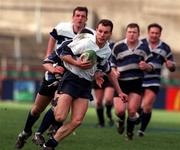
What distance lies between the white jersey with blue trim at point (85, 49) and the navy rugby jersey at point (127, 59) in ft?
14.0

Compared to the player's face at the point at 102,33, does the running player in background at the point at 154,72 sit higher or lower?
lower

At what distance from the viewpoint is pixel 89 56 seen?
11.2 meters

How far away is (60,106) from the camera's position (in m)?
11.2

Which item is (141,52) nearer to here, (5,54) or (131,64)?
(131,64)

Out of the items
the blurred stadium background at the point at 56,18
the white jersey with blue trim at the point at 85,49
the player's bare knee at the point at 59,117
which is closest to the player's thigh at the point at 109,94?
the white jersey with blue trim at the point at 85,49

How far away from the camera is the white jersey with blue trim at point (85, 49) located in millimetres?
11352

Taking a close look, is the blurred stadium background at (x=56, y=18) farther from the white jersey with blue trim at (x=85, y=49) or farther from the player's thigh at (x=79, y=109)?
the player's thigh at (x=79, y=109)

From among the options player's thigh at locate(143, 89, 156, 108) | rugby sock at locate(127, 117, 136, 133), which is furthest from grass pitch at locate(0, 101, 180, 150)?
player's thigh at locate(143, 89, 156, 108)

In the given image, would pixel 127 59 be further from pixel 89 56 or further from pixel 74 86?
→ pixel 89 56

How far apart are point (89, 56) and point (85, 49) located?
0.22 metres

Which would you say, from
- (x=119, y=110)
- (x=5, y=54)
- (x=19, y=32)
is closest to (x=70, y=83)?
(x=119, y=110)

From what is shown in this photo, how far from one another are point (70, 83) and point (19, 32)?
3969cm

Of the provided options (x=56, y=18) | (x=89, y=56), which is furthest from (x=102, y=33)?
(x=56, y=18)

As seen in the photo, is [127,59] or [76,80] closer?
[76,80]
